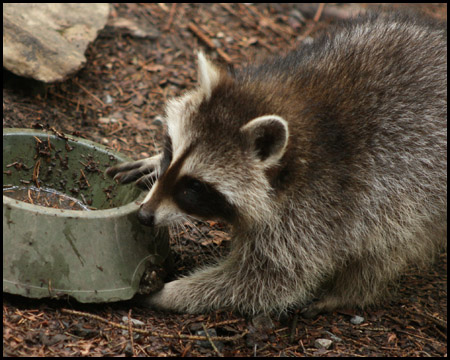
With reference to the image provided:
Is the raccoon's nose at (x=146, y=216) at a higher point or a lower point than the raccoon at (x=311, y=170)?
lower

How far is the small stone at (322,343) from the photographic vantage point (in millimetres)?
4222

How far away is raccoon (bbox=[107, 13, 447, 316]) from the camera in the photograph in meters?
3.91

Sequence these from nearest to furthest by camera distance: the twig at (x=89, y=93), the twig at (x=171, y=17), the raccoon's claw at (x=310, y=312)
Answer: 1. the raccoon's claw at (x=310, y=312)
2. the twig at (x=89, y=93)
3. the twig at (x=171, y=17)

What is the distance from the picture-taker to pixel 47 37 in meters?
5.98

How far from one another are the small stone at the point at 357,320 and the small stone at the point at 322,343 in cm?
44

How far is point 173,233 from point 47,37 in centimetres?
255

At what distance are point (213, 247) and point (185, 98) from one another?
1.46 metres

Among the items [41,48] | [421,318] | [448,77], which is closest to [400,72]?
[448,77]

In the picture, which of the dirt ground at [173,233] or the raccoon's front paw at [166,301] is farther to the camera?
the raccoon's front paw at [166,301]

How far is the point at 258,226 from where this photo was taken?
421cm

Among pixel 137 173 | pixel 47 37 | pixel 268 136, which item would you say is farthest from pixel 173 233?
pixel 47 37

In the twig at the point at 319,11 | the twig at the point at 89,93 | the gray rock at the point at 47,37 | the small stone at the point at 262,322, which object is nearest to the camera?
the small stone at the point at 262,322

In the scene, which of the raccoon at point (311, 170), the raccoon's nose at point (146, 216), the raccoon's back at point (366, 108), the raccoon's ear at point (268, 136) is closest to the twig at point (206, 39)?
the raccoon at point (311, 170)

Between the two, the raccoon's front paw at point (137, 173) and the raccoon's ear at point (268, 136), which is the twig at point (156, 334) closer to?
the raccoon's front paw at point (137, 173)
